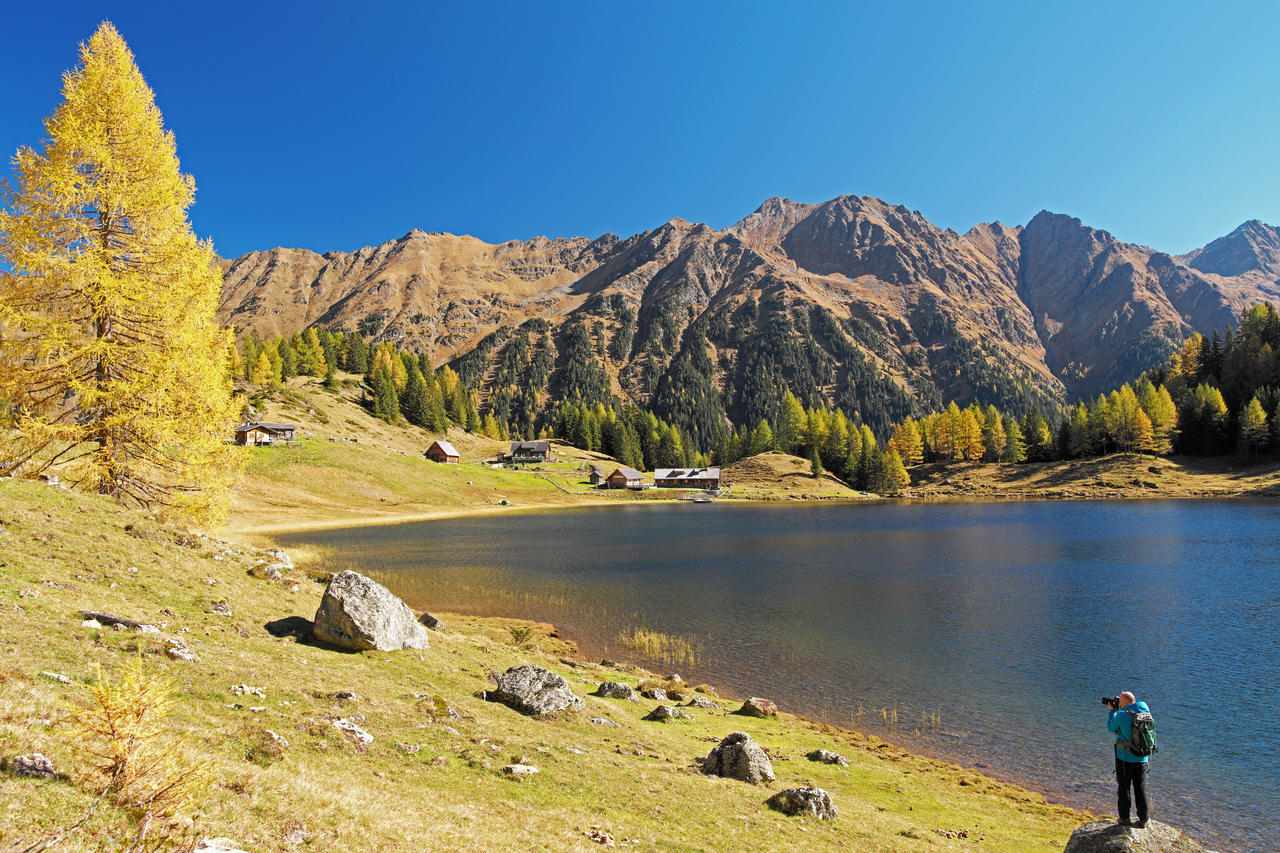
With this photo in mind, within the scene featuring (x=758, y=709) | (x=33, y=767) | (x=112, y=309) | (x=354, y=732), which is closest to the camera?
(x=33, y=767)

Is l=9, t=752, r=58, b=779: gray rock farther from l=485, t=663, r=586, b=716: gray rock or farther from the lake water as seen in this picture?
the lake water

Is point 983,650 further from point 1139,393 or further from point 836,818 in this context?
point 1139,393

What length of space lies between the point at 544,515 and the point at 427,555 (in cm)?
5236

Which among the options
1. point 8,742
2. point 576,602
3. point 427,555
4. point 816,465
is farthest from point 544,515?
point 8,742

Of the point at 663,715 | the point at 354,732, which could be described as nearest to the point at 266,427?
the point at 663,715

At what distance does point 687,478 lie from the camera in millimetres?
175625

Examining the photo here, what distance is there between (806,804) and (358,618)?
566 inches

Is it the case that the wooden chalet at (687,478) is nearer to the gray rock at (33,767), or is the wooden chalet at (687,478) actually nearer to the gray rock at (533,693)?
the gray rock at (533,693)

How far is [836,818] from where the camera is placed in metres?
13.5

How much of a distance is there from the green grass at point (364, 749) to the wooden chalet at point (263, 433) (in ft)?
345

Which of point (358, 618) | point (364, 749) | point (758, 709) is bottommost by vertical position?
point (758, 709)

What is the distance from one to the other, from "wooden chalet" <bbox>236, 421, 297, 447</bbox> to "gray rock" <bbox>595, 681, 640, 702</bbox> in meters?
113

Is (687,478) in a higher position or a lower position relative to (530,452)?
lower

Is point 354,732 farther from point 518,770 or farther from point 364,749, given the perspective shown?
point 518,770
